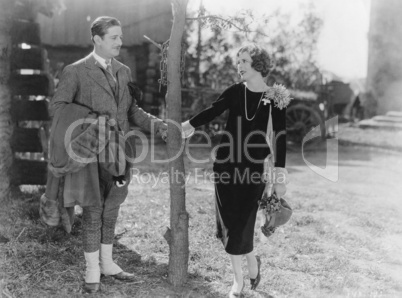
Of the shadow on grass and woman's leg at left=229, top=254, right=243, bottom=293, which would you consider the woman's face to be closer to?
woman's leg at left=229, top=254, right=243, bottom=293

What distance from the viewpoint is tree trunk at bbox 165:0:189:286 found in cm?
373

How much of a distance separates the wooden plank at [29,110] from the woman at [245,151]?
3476mm

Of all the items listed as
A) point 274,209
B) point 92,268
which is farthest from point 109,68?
point 274,209

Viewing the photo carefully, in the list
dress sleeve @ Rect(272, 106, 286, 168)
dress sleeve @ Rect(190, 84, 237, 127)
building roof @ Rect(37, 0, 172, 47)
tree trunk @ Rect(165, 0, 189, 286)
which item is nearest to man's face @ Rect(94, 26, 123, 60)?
tree trunk @ Rect(165, 0, 189, 286)

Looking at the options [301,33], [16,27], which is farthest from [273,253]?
[301,33]

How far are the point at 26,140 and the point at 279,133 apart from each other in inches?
156

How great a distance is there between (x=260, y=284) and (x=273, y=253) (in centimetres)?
79

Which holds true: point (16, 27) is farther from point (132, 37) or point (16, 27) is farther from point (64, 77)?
point (132, 37)

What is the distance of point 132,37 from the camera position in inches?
532

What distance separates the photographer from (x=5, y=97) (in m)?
5.86

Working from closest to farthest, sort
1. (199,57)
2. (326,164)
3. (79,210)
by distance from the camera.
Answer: (79,210) < (326,164) < (199,57)

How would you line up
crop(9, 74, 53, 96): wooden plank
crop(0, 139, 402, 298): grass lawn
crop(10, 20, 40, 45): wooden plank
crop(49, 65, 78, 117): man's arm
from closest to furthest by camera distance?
crop(49, 65, 78, 117): man's arm < crop(0, 139, 402, 298): grass lawn < crop(9, 74, 53, 96): wooden plank < crop(10, 20, 40, 45): wooden plank

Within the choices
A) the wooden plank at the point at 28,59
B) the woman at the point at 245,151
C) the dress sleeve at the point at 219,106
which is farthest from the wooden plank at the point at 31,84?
the woman at the point at 245,151

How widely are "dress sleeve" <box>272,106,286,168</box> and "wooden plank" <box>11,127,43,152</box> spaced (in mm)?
3877
